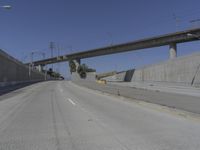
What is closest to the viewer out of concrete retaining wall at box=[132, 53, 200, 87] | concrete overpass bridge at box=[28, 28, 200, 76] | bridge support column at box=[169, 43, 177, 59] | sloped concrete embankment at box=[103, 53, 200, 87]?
sloped concrete embankment at box=[103, 53, 200, 87]

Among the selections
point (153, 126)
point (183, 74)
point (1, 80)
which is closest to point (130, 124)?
point (153, 126)

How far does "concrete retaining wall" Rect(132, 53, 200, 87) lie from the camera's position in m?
35.8

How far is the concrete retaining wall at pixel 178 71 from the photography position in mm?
35750

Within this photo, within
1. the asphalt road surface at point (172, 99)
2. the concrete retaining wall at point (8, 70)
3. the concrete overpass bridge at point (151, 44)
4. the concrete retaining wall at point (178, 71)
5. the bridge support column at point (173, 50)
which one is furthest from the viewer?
the bridge support column at point (173, 50)

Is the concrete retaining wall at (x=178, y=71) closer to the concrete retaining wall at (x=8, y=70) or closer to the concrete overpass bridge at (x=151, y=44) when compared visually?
the concrete overpass bridge at (x=151, y=44)

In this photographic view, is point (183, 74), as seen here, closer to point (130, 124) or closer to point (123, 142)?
point (130, 124)

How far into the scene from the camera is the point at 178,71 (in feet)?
136

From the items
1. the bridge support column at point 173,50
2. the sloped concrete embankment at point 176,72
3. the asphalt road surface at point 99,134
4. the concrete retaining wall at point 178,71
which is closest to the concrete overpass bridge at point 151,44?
the bridge support column at point 173,50

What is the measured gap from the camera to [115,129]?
9.45 m

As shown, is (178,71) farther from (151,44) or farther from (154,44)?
(151,44)

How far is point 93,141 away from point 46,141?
4.16ft

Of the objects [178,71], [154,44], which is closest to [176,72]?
[178,71]

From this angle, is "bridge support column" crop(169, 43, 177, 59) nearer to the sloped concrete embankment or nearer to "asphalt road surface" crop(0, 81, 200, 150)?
the sloped concrete embankment

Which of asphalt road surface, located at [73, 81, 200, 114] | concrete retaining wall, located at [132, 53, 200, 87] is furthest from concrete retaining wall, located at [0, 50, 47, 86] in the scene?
asphalt road surface, located at [73, 81, 200, 114]
